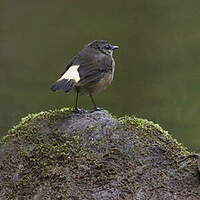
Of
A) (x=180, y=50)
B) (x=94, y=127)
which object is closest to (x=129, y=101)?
(x=180, y=50)

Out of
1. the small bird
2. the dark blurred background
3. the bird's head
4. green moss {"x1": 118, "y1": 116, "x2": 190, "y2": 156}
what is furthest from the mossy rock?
the dark blurred background

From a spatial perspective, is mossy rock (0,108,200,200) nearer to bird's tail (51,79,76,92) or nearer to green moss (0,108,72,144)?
green moss (0,108,72,144)

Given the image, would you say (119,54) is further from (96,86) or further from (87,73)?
(87,73)

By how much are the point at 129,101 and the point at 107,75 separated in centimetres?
602

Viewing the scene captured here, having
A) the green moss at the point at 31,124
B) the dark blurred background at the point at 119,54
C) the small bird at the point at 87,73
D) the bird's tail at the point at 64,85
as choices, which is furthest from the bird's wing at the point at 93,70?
the dark blurred background at the point at 119,54

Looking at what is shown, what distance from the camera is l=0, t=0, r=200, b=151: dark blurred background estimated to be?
12930 millimetres

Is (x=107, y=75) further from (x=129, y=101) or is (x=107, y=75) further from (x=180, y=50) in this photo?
(x=180, y=50)

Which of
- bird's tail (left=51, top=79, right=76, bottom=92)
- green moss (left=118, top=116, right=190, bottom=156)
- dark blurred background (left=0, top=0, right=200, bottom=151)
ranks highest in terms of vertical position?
dark blurred background (left=0, top=0, right=200, bottom=151)

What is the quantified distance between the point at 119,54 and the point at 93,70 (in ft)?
30.9

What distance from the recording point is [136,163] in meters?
5.57

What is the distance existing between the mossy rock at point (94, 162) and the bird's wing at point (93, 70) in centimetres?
105

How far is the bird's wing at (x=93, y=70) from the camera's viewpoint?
704 centimetres

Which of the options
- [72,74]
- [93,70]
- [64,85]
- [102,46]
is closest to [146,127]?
[64,85]

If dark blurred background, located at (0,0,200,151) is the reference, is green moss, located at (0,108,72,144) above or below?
below
